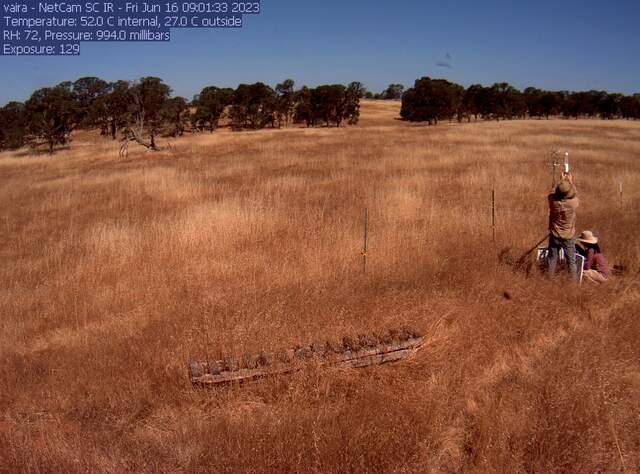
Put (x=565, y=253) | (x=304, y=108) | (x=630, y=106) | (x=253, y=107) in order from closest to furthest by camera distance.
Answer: (x=565, y=253)
(x=253, y=107)
(x=304, y=108)
(x=630, y=106)

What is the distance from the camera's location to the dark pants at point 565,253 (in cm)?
655

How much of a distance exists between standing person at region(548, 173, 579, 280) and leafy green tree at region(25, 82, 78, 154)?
121ft

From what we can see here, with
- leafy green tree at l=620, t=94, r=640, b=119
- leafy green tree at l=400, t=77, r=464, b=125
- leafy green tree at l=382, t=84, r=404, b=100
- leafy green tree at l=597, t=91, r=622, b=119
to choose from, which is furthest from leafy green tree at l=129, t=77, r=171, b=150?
leafy green tree at l=382, t=84, r=404, b=100

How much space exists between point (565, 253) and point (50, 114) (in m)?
39.7

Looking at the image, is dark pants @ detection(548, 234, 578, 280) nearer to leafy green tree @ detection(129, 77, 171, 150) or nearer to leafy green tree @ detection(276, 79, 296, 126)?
leafy green tree @ detection(129, 77, 171, 150)

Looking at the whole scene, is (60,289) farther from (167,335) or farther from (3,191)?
(3,191)

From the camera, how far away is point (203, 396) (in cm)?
434

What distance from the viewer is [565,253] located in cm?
673

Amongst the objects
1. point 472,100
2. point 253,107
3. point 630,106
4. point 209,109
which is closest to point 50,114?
point 209,109

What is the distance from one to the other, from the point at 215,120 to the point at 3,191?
129 ft

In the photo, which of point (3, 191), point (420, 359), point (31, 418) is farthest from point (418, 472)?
point (3, 191)

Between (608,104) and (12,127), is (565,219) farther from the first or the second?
(608,104)

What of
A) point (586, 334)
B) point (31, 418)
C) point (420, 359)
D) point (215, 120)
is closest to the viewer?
point (31, 418)

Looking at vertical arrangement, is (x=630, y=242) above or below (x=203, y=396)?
above
